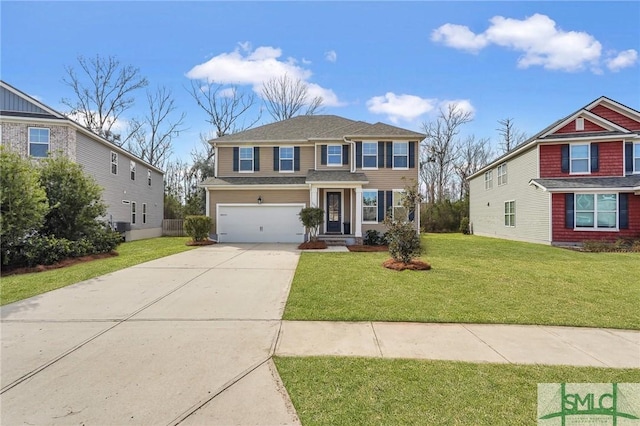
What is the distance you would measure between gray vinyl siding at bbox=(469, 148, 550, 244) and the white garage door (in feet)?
41.7

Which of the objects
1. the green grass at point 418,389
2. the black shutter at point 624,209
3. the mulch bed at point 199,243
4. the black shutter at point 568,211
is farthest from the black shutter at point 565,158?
the mulch bed at point 199,243

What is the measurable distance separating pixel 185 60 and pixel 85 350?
1933cm

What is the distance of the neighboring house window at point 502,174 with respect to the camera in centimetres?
2025

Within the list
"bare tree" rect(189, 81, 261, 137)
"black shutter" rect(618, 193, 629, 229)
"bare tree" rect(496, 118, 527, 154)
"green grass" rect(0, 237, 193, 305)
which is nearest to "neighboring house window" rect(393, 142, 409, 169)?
"black shutter" rect(618, 193, 629, 229)

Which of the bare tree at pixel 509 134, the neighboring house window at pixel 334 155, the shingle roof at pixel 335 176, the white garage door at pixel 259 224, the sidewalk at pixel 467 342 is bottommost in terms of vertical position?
the sidewalk at pixel 467 342

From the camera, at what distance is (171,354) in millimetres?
3744

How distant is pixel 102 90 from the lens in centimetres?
2875

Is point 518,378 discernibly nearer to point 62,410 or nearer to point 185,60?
point 62,410

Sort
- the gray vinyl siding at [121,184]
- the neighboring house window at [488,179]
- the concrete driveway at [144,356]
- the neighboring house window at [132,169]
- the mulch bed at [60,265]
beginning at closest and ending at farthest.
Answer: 1. the concrete driveway at [144,356]
2. the mulch bed at [60,265]
3. the gray vinyl siding at [121,184]
4. the neighboring house window at [132,169]
5. the neighboring house window at [488,179]

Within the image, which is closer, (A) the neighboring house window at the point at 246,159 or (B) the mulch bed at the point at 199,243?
(B) the mulch bed at the point at 199,243

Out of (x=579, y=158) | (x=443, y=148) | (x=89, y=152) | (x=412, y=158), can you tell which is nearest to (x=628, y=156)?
(x=579, y=158)

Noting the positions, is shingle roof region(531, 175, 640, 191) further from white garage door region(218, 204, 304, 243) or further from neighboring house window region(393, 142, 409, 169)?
white garage door region(218, 204, 304, 243)

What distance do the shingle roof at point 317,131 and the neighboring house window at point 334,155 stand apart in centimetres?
58

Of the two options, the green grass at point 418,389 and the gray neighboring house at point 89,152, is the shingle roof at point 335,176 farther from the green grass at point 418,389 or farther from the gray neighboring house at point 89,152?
the green grass at point 418,389
